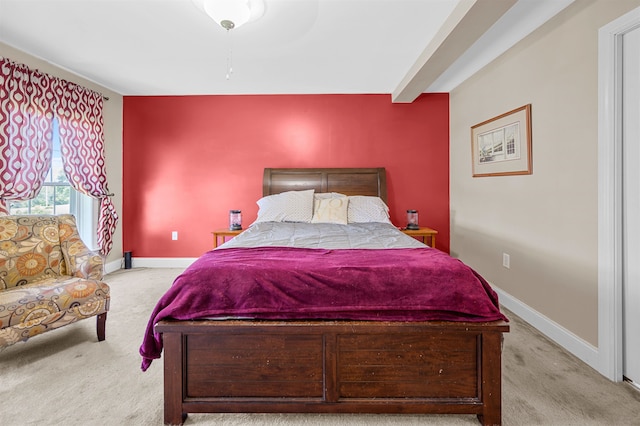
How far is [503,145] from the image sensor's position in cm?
274

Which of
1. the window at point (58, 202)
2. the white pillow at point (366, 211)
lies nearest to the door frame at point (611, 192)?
the white pillow at point (366, 211)

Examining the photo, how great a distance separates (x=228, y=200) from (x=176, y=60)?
1734 millimetres

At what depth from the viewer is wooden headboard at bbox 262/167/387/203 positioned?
381 centimetres

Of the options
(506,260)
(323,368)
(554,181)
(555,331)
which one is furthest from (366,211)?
(323,368)

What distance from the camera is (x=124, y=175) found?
3982mm

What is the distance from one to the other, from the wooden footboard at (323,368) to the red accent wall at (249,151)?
106 inches

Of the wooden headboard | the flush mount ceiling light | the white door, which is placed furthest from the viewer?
the wooden headboard

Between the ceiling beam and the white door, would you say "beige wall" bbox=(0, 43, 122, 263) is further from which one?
the white door

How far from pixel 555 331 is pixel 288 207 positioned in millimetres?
2562

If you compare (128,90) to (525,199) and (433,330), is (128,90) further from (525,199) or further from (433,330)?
(525,199)

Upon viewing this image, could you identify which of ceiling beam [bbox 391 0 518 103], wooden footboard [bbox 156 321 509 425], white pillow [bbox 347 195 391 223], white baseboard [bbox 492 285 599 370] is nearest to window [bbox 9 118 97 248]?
wooden footboard [bbox 156 321 509 425]

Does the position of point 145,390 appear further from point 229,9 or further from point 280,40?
point 280,40

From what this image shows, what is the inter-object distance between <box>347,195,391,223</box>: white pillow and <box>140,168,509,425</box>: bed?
1881 millimetres

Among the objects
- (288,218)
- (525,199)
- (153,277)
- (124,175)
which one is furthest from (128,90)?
(525,199)
